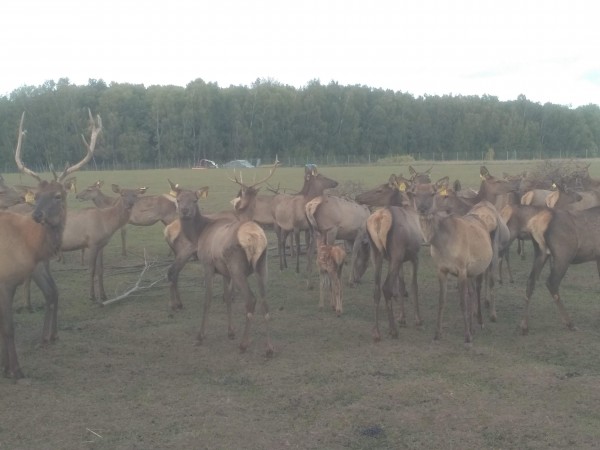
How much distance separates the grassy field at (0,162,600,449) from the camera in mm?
5789

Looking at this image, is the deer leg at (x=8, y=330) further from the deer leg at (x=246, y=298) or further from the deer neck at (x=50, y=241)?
the deer leg at (x=246, y=298)

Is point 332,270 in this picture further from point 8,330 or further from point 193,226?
point 8,330

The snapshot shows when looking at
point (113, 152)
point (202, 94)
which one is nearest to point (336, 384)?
point (113, 152)

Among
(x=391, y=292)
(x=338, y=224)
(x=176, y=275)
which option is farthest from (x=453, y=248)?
(x=176, y=275)

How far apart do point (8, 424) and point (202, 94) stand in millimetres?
78004

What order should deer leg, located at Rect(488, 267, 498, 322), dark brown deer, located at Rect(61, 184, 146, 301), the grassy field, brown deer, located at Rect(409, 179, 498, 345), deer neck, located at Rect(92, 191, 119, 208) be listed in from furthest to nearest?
deer neck, located at Rect(92, 191, 119, 208) → dark brown deer, located at Rect(61, 184, 146, 301) → deer leg, located at Rect(488, 267, 498, 322) → brown deer, located at Rect(409, 179, 498, 345) → the grassy field

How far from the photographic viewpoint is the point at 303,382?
23.3 feet

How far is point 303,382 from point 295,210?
7150 millimetres

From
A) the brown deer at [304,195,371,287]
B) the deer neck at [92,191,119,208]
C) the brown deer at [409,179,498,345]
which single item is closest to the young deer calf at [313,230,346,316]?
the brown deer at [304,195,371,287]

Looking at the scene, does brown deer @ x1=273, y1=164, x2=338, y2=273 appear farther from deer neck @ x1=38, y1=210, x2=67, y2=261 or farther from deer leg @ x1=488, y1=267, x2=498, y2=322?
deer neck @ x1=38, y1=210, x2=67, y2=261

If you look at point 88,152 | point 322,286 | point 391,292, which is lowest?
point 322,286

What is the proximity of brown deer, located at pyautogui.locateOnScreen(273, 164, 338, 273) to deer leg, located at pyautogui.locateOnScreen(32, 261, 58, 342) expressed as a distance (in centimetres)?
575

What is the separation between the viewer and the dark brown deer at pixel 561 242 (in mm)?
8906

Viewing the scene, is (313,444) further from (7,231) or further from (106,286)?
(106,286)
